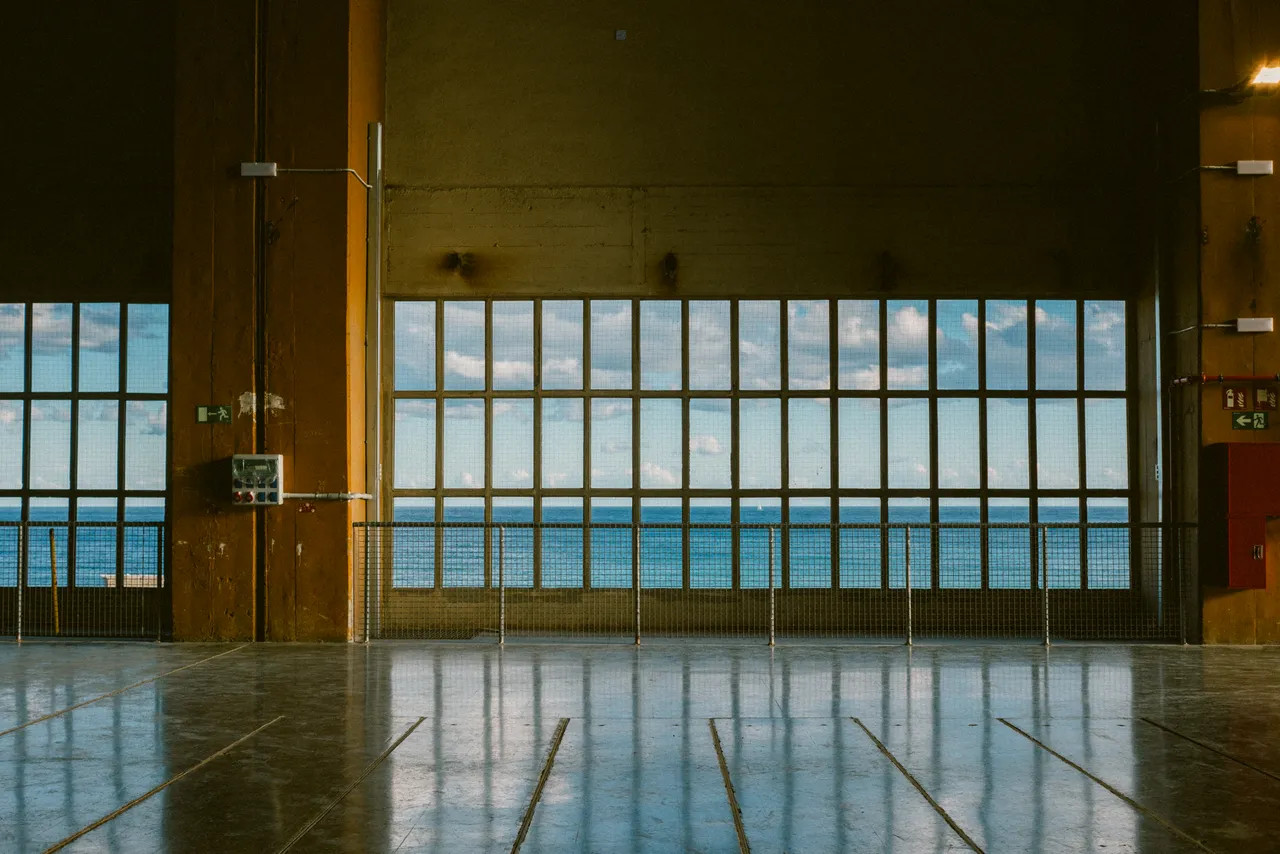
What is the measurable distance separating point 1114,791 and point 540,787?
2959mm

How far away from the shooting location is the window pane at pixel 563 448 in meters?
13.1

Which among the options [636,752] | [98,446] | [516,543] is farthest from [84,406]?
[636,752]

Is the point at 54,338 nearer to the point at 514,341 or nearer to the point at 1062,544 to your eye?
the point at 514,341

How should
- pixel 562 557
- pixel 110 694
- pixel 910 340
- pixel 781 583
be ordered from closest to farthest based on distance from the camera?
pixel 110 694 < pixel 562 557 < pixel 781 583 < pixel 910 340

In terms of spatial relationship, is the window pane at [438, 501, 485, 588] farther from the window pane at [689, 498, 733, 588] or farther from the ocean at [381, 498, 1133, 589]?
the window pane at [689, 498, 733, 588]

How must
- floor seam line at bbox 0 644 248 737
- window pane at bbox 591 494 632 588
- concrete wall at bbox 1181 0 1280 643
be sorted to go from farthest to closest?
window pane at bbox 591 494 632 588
concrete wall at bbox 1181 0 1280 643
floor seam line at bbox 0 644 248 737

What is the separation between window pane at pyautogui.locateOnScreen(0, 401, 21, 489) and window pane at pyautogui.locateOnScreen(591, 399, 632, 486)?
6.99 meters

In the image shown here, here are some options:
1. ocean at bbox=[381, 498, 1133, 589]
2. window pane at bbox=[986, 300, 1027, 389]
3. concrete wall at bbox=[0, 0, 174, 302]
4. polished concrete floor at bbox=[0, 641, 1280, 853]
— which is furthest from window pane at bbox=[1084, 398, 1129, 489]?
concrete wall at bbox=[0, 0, 174, 302]

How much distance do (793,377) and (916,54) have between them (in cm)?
412

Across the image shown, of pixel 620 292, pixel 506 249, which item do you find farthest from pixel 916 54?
pixel 506 249

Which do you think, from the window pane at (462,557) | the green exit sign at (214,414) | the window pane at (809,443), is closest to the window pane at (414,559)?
the window pane at (462,557)

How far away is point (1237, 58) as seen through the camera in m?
11.4

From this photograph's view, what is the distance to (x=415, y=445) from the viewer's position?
43.1 ft

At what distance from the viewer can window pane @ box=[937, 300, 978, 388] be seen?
13.1m
